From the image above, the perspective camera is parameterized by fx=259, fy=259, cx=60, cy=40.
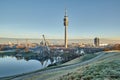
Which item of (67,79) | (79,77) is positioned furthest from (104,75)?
(67,79)

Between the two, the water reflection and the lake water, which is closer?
the lake water

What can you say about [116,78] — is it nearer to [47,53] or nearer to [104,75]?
[104,75]

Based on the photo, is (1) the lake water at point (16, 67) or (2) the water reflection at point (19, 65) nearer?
(1) the lake water at point (16, 67)

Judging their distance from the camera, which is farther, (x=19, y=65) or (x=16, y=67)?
(x=19, y=65)

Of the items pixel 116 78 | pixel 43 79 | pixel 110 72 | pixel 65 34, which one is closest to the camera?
pixel 116 78

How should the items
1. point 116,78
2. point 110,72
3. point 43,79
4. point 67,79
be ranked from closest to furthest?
point 116,78 → point 110,72 → point 67,79 → point 43,79

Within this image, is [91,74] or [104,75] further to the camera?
[91,74]

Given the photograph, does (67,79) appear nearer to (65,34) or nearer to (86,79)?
(86,79)

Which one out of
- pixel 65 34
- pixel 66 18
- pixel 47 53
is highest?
pixel 66 18

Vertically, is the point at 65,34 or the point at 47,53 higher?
the point at 65,34

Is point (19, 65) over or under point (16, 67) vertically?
under
